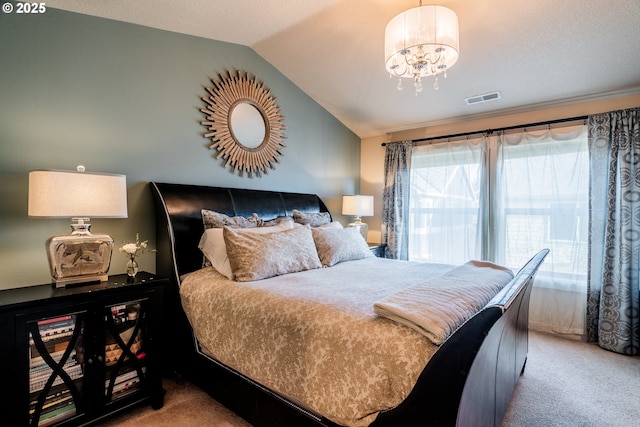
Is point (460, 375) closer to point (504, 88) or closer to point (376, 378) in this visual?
point (376, 378)

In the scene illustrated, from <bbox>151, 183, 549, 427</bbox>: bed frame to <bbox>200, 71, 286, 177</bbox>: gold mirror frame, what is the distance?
332 mm

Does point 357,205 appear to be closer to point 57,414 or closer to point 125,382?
point 125,382

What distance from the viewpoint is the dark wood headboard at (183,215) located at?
2.34m

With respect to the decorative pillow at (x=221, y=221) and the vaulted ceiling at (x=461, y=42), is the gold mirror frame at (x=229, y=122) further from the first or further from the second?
the decorative pillow at (x=221, y=221)

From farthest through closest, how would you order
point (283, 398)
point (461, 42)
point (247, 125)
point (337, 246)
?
point (247, 125)
point (337, 246)
point (461, 42)
point (283, 398)

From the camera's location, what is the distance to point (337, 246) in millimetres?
2740

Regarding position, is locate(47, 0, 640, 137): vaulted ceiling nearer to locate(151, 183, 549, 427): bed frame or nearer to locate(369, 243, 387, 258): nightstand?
locate(151, 183, 549, 427): bed frame

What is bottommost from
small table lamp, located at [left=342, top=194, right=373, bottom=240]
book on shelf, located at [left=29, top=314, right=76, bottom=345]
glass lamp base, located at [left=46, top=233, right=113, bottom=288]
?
book on shelf, located at [left=29, top=314, right=76, bottom=345]

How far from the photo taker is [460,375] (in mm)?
966

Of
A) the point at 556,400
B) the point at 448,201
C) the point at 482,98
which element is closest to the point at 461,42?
the point at 482,98

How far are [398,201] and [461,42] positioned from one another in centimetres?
205

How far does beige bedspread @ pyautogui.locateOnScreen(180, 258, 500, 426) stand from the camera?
117cm

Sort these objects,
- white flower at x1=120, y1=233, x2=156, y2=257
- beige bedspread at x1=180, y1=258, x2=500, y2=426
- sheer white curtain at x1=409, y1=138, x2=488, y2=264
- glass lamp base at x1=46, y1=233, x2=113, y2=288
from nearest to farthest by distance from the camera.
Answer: beige bedspread at x1=180, y1=258, x2=500, y2=426
glass lamp base at x1=46, y1=233, x2=113, y2=288
white flower at x1=120, y1=233, x2=156, y2=257
sheer white curtain at x1=409, y1=138, x2=488, y2=264

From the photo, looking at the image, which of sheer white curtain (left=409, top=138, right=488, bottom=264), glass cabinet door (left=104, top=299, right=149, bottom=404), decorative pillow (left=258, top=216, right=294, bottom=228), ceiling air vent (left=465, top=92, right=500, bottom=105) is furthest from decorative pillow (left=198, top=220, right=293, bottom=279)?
ceiling air vent (left=465, top=92, right=500, bottom=105)
